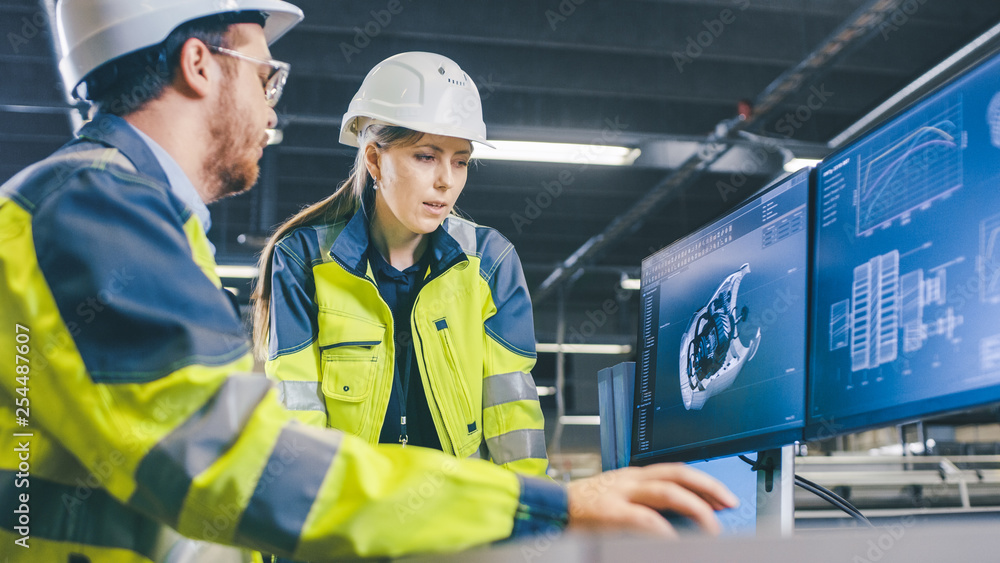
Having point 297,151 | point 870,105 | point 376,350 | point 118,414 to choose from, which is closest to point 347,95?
point 297,151

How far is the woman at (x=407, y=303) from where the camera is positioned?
1970 millimetres

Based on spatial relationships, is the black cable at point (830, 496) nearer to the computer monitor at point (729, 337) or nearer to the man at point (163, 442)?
the computer monitor at point (729, 337)

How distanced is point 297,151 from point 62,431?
8681 millimetres

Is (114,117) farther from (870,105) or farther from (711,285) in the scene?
(870,105)

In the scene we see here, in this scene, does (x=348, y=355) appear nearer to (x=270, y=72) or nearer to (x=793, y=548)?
(x=270, y=72)

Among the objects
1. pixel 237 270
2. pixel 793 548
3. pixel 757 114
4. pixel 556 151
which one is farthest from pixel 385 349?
pixel 237 270

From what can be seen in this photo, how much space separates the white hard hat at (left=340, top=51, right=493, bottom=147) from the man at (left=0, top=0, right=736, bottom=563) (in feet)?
4.29

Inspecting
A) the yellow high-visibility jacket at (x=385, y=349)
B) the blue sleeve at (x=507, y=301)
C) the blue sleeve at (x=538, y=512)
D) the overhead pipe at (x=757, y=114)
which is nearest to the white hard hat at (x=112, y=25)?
the blue sleeve at (x=538, y=512)

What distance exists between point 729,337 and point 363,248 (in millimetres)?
1002

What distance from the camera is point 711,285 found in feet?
4.83

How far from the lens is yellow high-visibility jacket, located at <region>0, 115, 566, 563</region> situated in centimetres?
76

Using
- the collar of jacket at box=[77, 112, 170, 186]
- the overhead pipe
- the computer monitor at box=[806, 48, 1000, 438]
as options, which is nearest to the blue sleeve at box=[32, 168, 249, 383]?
the collar of jacket at box=[77, 112, 170, 186]

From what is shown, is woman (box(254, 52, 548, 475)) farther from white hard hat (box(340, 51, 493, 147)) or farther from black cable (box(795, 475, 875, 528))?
black cable (box(795, 475, 875, 528))

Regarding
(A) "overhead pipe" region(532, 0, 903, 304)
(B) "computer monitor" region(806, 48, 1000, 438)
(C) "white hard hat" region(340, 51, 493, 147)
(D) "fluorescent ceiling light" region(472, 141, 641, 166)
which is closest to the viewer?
(B) "computer monitor" region(806, 48, 1000, 438)
